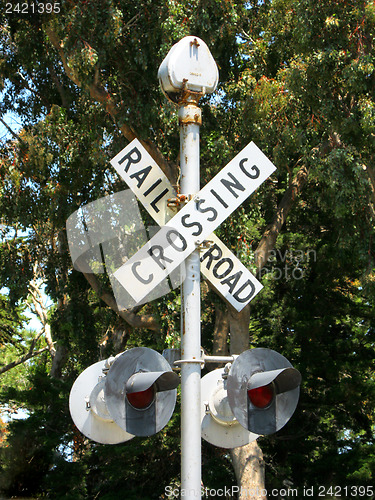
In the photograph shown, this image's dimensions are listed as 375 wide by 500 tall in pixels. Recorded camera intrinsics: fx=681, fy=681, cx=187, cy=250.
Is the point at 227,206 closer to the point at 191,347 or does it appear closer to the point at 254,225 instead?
the point at 191,347

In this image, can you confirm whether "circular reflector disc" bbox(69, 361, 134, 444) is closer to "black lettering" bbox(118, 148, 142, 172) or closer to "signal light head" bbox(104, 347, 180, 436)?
"signal light head" bbox(104, 347, 180, 436)

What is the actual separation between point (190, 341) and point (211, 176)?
11589mm

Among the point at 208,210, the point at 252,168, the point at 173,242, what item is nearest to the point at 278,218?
the point at 252,168

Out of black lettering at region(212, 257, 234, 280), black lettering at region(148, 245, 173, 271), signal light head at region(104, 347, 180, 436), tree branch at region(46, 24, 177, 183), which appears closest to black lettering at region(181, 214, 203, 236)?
black lettering at region(148, 245, 173, 271)

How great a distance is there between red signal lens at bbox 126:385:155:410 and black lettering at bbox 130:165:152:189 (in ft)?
3.07

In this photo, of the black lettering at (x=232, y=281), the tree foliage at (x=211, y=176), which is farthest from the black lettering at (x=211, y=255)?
the tree foliage at (x=211, y=176)

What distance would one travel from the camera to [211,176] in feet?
46.9

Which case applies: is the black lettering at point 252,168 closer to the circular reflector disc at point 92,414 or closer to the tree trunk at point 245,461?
the circular reflector disc at point 92,414

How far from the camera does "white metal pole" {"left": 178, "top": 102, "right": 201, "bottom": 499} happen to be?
2740 mm

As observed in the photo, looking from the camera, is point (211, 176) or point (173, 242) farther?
point (211, 176)

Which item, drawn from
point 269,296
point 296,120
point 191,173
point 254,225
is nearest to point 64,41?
point 296,120

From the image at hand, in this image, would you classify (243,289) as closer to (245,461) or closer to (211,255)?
(211,255)

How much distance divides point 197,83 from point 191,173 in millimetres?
444

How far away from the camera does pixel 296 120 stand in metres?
14.3
